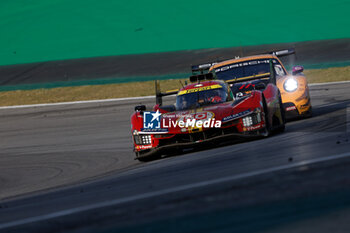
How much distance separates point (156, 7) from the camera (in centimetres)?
2430

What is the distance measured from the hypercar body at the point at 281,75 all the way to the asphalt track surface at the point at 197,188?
0.35m

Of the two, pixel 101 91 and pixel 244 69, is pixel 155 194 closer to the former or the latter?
pixel 244 69

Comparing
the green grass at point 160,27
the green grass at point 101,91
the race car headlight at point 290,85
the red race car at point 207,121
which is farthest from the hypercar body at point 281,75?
the green grass at point 160,27

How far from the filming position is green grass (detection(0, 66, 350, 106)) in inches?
687

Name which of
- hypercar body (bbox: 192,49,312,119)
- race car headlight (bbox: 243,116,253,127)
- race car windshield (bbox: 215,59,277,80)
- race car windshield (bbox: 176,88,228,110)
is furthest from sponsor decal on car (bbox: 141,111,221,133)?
race car windshield (bbox: 215,59,277,80)

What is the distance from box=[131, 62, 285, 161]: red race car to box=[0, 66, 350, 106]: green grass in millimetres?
8197

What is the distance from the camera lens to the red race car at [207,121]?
817cm

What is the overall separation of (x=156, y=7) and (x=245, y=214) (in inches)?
830

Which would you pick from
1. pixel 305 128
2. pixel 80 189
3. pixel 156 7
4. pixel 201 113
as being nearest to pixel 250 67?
pixel 305 128

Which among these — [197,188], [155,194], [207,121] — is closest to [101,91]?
[207,121]

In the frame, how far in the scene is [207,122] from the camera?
26.7ft

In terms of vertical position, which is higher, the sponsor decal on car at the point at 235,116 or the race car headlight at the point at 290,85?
the race car headlight at the point at 290,85

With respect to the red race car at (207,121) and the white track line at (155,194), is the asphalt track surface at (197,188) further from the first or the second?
the red race car at (207,121)

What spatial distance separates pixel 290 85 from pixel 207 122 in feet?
11.2
